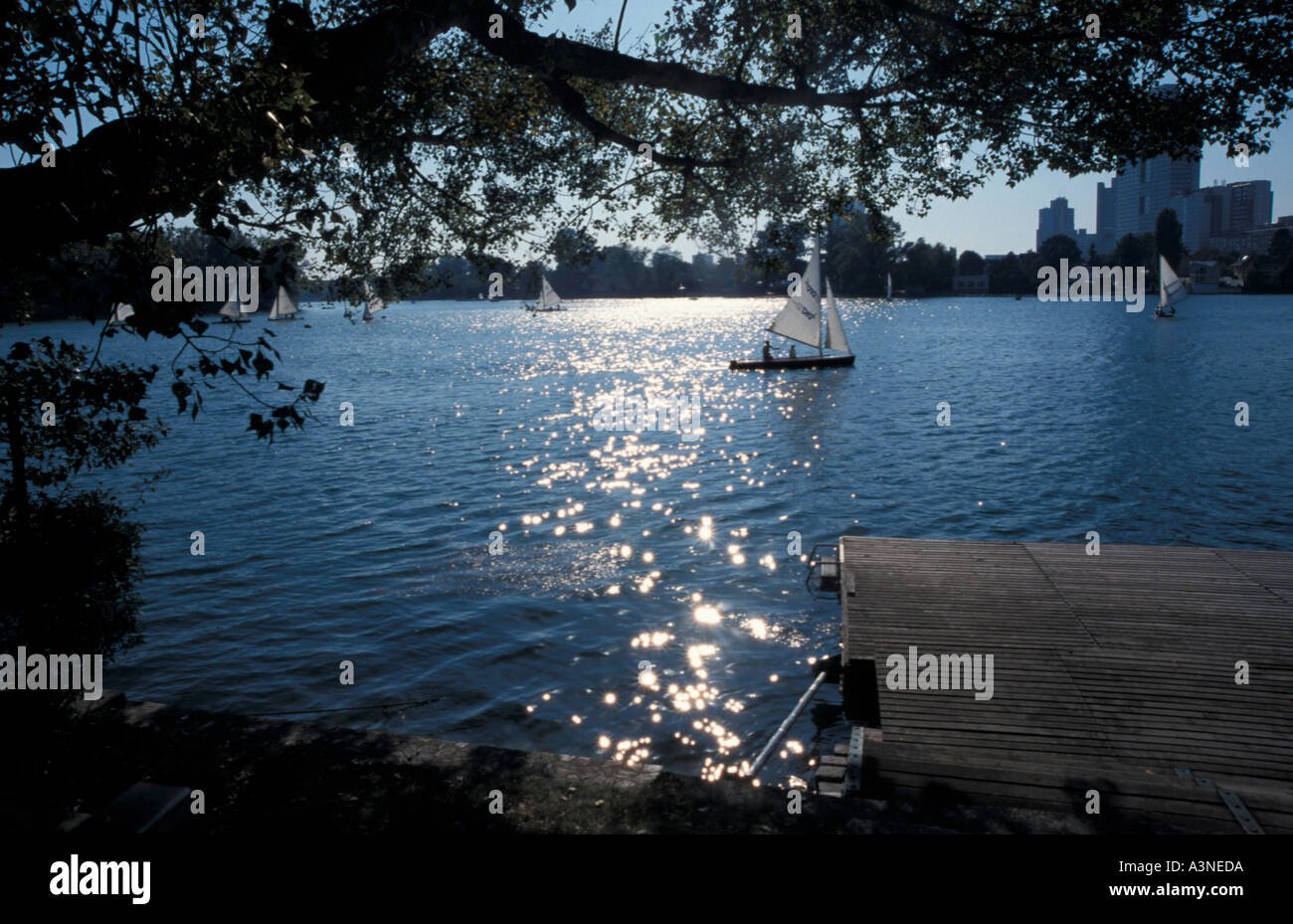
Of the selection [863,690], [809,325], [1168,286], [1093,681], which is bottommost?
[863,690]

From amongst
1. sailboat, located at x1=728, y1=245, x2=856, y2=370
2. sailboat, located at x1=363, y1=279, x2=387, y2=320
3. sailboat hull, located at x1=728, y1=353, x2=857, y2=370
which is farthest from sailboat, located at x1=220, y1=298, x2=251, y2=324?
sailboat hull, located at x1=728, y1=353, x2=857, y2=370

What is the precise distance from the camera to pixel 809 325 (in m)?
66.8

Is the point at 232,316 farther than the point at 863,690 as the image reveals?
Yes

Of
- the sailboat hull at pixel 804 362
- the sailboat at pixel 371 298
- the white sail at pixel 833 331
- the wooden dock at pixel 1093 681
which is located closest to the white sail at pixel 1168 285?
the white sail at pixel 833 331

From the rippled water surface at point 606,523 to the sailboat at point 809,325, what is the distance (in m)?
3.90

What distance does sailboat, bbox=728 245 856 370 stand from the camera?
6172 centimetres

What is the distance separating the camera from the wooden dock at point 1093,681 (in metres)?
9.02

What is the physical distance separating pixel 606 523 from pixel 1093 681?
58.9 ft

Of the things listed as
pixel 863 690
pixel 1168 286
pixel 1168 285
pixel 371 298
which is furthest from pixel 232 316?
pixel 1168 286

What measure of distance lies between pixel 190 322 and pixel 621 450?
34.3 meters

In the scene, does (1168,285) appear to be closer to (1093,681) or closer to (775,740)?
(1093,681)

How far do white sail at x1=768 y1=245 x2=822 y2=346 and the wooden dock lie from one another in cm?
4547
